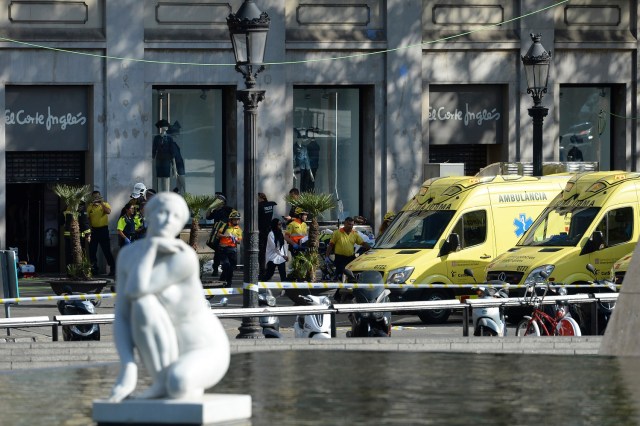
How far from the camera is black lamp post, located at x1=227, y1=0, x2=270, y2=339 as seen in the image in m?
20.4

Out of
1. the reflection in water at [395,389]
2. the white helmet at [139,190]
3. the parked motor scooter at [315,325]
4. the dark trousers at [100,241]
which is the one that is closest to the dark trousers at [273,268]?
the white helmet at [139,190]

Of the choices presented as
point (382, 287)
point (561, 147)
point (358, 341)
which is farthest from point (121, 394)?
point (561, 147)

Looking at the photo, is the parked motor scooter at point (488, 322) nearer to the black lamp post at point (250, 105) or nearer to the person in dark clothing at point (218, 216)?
the black lamp post at point (250, 105)

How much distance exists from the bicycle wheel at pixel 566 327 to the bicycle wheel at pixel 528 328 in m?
0.23

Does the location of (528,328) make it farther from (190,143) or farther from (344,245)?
(190,143)

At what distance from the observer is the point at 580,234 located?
25297 millimetres

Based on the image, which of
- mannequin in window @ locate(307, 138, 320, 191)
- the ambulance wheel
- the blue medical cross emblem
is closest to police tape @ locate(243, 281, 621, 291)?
the ambulance wheel

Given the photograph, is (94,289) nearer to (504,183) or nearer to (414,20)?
(504,183)

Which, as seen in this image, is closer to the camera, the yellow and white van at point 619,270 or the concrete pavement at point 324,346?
the concrete pavement at point 324,346

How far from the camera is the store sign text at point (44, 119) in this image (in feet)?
110

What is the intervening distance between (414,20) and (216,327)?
2577cm

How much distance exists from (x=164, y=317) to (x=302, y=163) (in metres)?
25.7

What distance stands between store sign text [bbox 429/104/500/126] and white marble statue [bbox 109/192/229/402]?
85.9 feet

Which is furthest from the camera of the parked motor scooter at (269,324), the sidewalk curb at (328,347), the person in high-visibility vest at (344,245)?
the person in high-visibility vest at (344,245)
